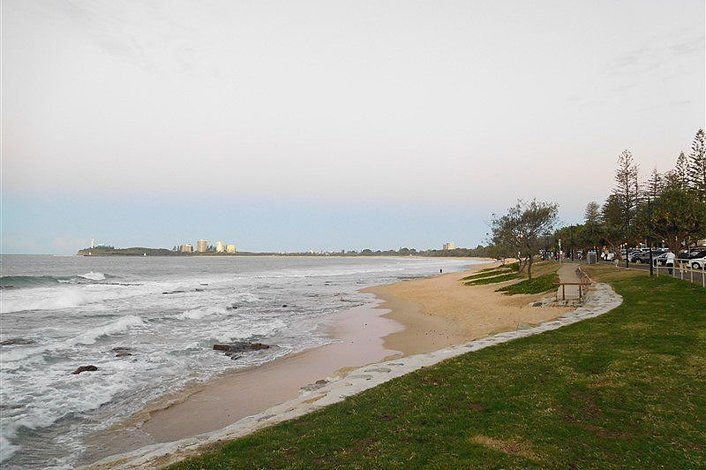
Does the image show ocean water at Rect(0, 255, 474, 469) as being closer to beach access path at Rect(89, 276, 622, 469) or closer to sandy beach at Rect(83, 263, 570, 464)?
sandy beach at Rect(83, 263, 570, 464)

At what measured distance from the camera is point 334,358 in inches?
699

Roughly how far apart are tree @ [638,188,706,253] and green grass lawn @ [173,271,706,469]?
85.2 ft

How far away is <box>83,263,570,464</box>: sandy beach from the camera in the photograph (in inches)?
422

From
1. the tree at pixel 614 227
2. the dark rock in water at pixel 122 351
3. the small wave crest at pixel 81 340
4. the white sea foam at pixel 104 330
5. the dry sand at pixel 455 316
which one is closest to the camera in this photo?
the small wave crest at pixel 81 340

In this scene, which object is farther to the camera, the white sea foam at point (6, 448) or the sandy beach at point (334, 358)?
the sandy beach at point (334, 358)

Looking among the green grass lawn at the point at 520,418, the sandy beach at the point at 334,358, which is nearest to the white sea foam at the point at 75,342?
the sandy beach at the point at 334,358

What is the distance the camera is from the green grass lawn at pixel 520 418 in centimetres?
659

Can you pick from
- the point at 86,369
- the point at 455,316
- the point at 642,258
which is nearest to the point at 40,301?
the point at 86,369

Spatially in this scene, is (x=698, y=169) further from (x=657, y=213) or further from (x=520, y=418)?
(x=520, y=418)

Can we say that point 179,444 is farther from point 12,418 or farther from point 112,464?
point 12,418

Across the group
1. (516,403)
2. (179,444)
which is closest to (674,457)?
(516,403)

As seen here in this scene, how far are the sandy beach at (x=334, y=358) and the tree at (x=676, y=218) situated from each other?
14.2 m

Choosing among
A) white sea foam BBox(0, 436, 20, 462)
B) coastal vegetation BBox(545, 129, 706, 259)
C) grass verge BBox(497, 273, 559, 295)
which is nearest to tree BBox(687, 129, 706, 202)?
coastal vegetation BBox(545, 129, 706, 259)

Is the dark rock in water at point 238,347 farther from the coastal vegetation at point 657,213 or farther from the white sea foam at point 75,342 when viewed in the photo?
the coastal vegetation at point 657,213
